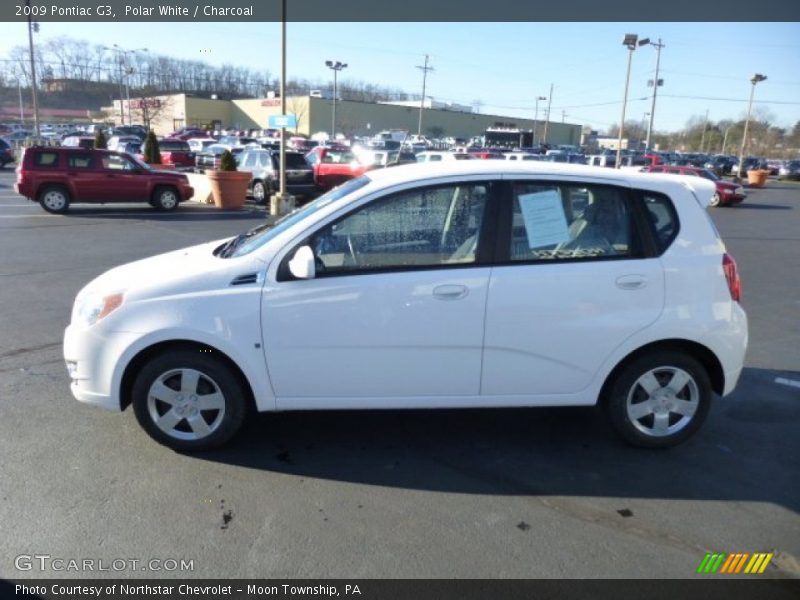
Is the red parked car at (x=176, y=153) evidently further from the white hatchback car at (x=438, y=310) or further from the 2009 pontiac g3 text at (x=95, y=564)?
the 2009 pontiac g3 text at (x=95, y=564)

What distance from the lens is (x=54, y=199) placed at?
52.7 ft

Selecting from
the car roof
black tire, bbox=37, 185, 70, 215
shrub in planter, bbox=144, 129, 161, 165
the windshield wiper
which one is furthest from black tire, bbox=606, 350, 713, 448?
shrub in planter, bbox=144, 129, 161, 165

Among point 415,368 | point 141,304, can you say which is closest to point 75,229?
point 141,304

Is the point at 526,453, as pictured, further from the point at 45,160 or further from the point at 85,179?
the point at 45,160

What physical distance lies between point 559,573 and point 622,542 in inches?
17.5

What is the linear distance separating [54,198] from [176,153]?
18.3 meters

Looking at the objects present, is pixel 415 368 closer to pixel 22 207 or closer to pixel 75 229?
pixel 75 229

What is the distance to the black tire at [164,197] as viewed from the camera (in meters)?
17.3

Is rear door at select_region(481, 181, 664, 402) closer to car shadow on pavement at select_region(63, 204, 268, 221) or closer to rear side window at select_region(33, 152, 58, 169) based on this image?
car shadow on pavement at select_region(63, 204, 268, 221)

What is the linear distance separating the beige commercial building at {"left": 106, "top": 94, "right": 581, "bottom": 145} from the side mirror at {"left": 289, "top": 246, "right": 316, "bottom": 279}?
7711 centimetres

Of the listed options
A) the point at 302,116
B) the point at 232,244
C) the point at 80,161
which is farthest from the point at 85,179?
the point at 302,116

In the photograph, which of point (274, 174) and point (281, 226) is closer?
point (281, 226)

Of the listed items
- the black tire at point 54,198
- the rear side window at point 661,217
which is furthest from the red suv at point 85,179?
the rear side window at point 661,217

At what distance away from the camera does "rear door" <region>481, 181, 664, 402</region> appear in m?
3.66
